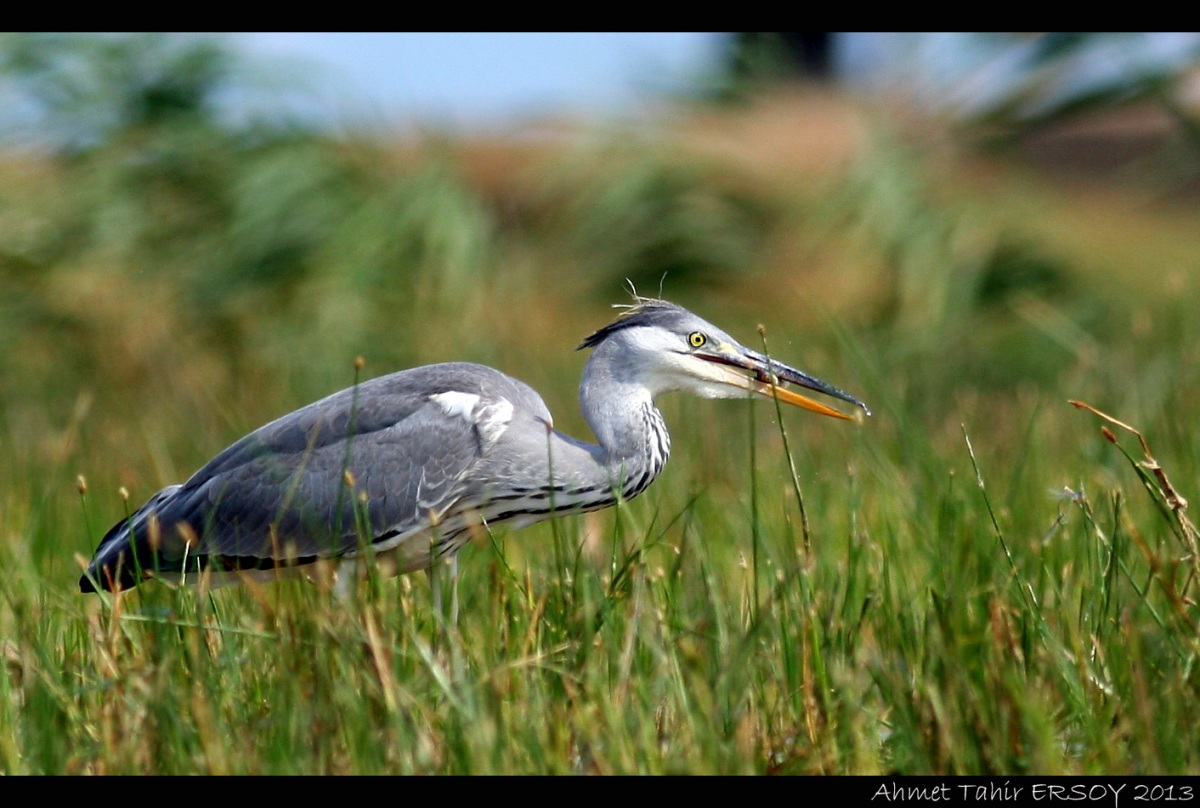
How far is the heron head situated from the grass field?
1.18 ft

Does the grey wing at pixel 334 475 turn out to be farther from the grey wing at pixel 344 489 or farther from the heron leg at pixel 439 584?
the heron leg at pixel 439 584

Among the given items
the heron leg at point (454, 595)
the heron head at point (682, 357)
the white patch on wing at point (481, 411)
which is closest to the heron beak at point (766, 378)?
the heron head at point (682, 357)

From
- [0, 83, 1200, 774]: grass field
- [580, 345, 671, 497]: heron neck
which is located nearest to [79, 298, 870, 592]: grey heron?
[580, 345, 671, 497]: heron neck

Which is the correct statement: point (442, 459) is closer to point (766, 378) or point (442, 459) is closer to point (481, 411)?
point (481, 411)

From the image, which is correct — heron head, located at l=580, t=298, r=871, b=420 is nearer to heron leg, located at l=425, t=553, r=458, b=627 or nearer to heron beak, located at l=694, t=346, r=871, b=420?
heron beak, located at l=694, t=346, r=871, b=420

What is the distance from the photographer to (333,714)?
2.43 meters

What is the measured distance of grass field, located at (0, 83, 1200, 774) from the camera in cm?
239

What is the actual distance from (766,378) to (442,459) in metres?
0.89

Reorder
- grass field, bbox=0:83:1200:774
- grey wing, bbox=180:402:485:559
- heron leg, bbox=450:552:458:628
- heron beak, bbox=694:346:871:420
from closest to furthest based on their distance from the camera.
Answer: grass field, bbox=0:83:1200:774, heron leg, bbox=450:552:458:628, heron beak, bbox=694:346:871:420, grey wing, bbox=180:402:485:559

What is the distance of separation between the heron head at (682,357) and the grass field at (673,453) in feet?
1.18

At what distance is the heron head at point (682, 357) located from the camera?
3.49 m

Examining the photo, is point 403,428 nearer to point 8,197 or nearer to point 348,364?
point 348,364

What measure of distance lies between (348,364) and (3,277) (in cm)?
228
